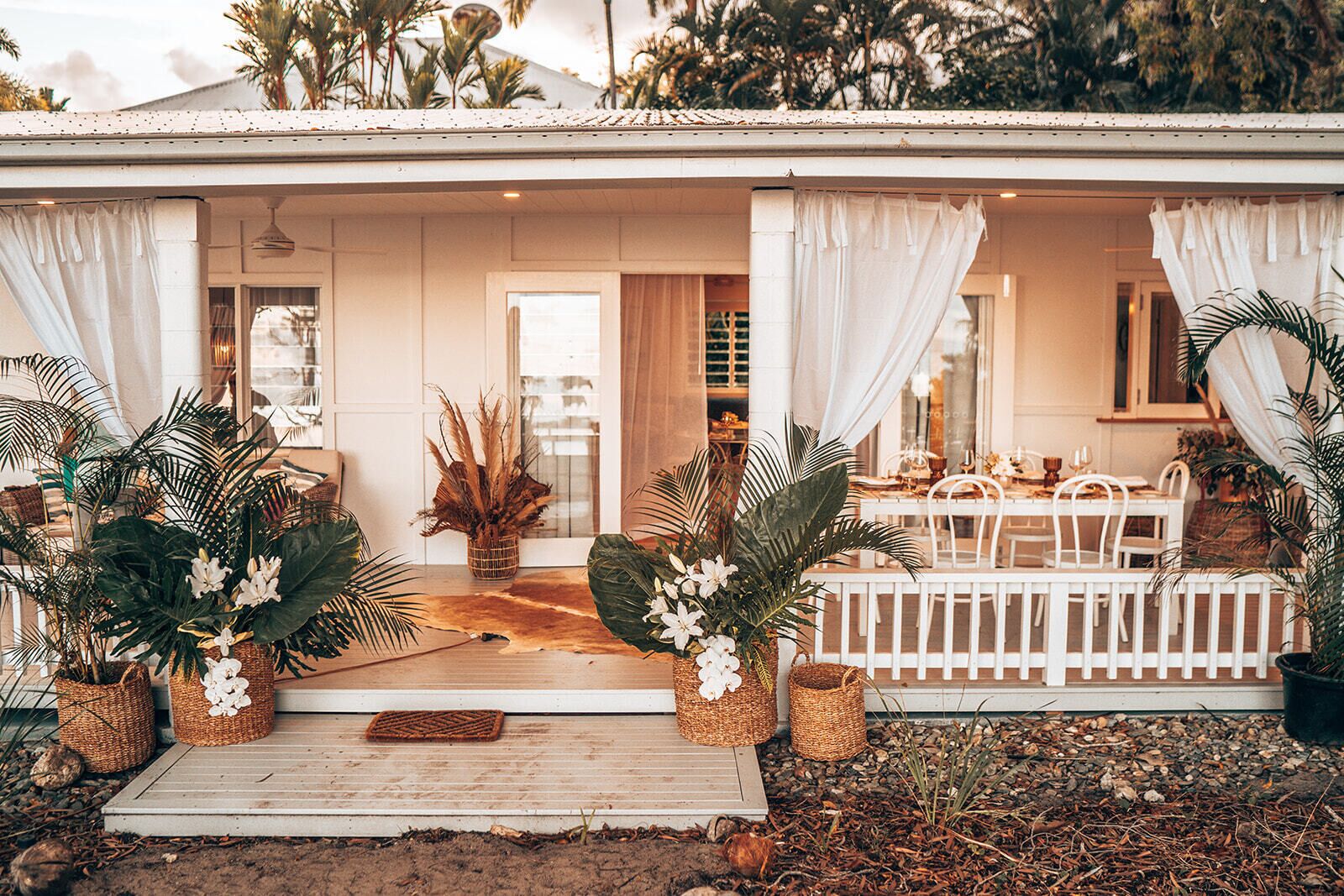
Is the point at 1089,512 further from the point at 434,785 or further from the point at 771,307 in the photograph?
the point at 434,785

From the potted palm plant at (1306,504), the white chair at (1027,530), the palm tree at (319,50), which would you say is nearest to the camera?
the potted palm plant at (1306,504)

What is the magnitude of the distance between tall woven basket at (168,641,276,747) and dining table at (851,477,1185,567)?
2793mm

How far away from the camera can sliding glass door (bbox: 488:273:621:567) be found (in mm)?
6645

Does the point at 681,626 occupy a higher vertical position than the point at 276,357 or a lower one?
lower

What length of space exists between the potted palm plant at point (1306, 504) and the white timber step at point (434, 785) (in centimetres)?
225

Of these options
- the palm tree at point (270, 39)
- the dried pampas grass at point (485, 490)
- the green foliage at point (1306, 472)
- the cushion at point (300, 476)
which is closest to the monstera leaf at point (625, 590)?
the green foliage at point (1306, 472)

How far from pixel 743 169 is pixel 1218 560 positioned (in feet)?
8.59

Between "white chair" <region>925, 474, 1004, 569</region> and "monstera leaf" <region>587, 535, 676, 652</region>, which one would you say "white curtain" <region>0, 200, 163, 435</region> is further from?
"white chair" <region>925, 474, 1004, 569</region>

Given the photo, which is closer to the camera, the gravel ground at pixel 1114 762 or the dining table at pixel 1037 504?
the gravel ground at pixel 1114 762

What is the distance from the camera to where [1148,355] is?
6879 millimetres

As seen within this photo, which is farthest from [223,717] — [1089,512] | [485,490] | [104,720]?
[1089,512]

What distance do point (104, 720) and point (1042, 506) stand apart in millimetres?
4300

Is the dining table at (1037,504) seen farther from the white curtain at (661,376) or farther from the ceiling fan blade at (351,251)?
the ceiling fan blade at (351,251)

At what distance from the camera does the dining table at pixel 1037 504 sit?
4945 mm
